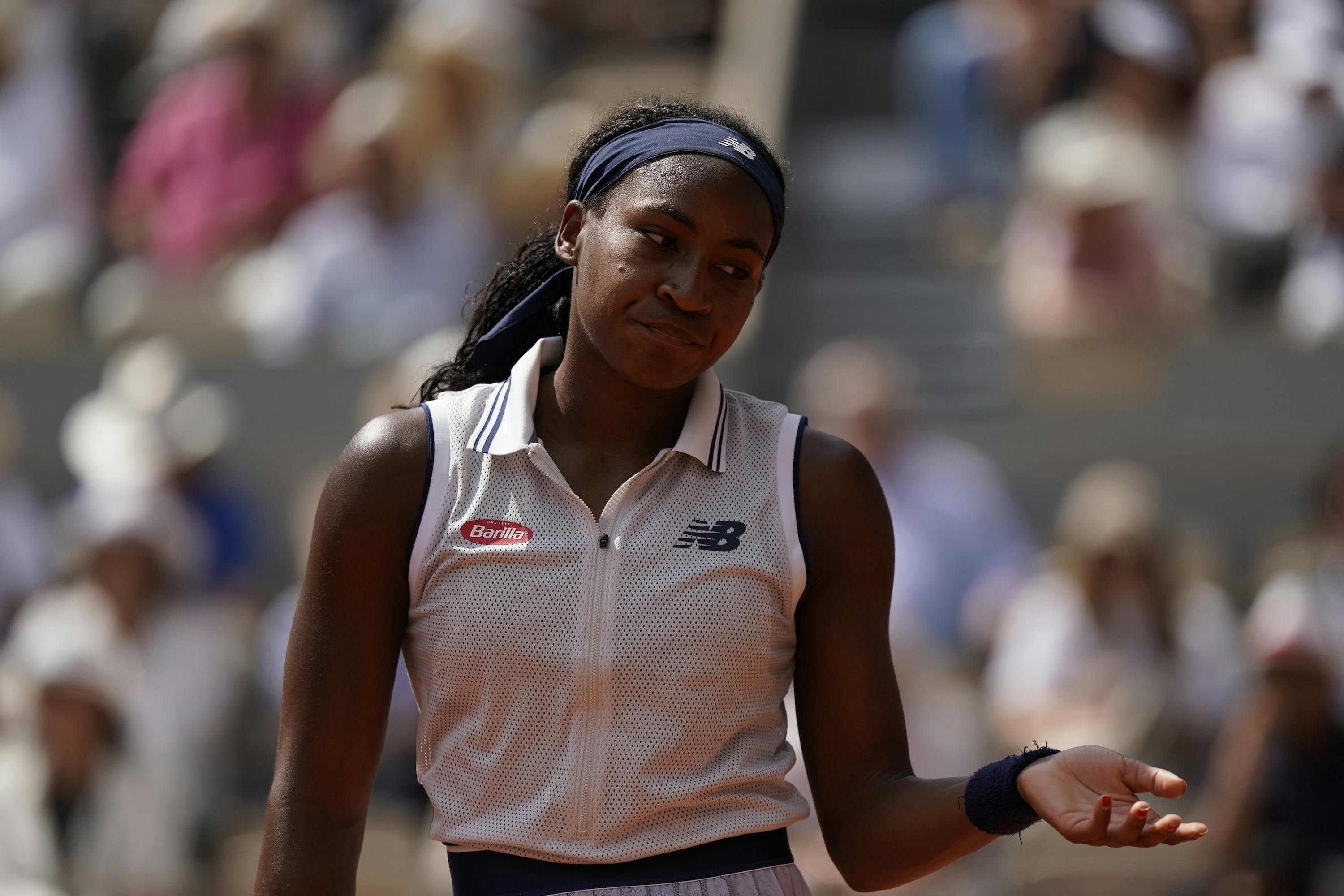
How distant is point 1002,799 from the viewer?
2.01m

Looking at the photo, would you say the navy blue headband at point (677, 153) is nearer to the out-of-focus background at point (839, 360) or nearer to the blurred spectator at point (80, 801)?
the out-of-focus background at point (839, 360)

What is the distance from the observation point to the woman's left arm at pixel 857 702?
2104 mm

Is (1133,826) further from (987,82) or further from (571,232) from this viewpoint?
(987,82)

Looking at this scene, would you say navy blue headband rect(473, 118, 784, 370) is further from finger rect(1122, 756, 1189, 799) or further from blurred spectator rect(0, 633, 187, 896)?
blurred spectator rect(0, 633, 187, 896)

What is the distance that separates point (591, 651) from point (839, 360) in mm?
4566

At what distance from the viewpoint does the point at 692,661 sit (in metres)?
2.04

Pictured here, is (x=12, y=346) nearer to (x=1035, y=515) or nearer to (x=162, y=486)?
(x=162, y=486)

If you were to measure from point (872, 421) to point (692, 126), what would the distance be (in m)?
4.30

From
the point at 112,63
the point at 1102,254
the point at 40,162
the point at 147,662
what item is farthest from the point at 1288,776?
the point at 112,63

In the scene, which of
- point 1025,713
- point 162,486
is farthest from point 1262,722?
point 162,486

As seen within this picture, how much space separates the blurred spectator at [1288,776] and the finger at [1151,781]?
3.74m

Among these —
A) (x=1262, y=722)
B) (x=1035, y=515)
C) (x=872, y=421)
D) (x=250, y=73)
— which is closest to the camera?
(x=1262, y=722)

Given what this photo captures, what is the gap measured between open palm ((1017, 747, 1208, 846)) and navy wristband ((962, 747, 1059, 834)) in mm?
11

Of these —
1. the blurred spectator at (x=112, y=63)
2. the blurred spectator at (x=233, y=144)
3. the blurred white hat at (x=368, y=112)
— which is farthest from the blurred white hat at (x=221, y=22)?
the blurred spectator at (x=112, y=63)
